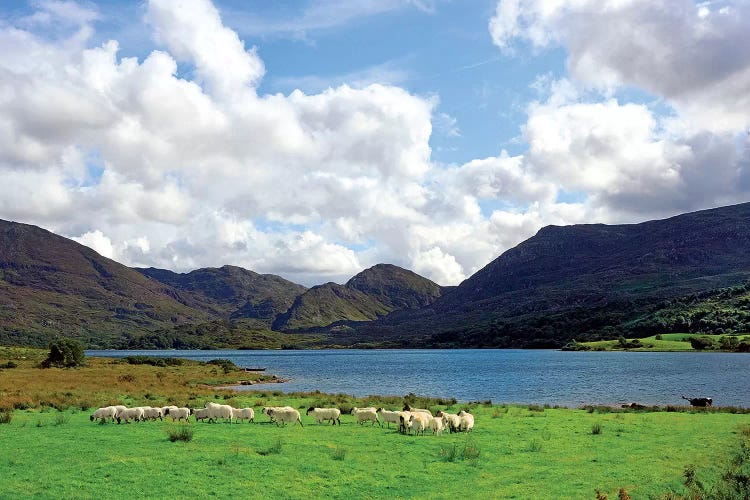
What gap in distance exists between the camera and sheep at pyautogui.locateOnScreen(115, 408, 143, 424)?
3431cm

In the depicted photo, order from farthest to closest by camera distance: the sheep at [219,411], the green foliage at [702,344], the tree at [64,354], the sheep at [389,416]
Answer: the green foliage at [702,344] → the tree at [64,354] → the sheep at [219,411] → the sheep at [389,416]

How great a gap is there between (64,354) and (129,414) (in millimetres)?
76428

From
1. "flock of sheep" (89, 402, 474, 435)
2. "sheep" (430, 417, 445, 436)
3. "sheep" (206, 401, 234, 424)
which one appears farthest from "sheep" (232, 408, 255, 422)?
"sheep" (430, 417, 445, 436)

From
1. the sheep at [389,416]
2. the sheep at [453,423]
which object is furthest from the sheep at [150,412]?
the sheep at [453,423]

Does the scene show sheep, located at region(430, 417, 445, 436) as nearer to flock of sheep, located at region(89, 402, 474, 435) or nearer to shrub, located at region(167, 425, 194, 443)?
flock of sheep, located at region(89, 402, 474, 435)

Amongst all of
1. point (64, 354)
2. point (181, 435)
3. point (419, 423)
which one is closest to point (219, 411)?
point (181, 435)

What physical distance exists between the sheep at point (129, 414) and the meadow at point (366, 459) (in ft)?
4.71

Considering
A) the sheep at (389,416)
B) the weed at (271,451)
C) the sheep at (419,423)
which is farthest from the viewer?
the sheep at (389,416)

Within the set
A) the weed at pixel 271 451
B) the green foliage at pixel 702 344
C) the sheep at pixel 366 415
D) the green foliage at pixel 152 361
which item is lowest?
the green foliage at pixel 152 361

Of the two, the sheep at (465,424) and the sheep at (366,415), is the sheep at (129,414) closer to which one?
the sheep at (366,415)

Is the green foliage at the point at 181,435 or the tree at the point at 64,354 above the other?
the green foliage at the point at 181,435

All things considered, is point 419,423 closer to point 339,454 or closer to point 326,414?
point 326,414

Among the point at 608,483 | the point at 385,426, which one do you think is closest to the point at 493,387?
the point at 385,426

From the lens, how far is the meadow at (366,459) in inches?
723
